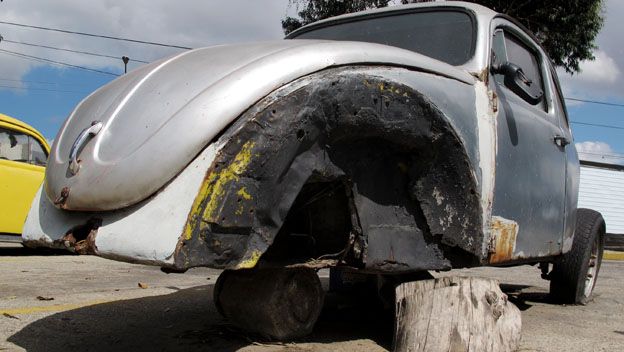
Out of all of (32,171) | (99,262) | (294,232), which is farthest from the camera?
(32,171)

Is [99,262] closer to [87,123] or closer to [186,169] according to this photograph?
[87,123]

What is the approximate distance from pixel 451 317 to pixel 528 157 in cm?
126

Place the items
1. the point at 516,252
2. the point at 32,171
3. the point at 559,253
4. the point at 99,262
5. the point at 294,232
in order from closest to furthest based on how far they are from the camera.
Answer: the point at 294,232 < the point at 516,252 < the point at 559,253 < the point at 99,262 < the point at 32,171

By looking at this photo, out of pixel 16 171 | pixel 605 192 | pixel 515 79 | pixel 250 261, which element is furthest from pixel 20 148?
pixel 605 192

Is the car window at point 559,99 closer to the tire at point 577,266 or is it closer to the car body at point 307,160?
the tire at point 577,266

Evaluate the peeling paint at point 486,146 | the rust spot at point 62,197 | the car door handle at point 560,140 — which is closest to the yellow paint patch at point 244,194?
the rust spot at point 62,197

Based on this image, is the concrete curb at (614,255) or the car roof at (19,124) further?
the concrete curb at (614,255)

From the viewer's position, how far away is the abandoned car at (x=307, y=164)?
2029 mm

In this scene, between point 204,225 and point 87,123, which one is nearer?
point 204,225

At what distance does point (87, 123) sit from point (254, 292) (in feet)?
3.62

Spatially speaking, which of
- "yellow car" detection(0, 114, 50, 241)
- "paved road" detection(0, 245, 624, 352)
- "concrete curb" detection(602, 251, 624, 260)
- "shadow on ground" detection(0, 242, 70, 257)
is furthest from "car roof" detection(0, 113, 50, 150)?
"concrete curb" detection(602, 251, 624, 260)

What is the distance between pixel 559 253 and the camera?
429 centimetres

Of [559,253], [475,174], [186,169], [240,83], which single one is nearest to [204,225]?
[186,169]

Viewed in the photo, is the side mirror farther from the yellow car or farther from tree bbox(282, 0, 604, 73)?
tree bbox(282, 0, 604, 73)
